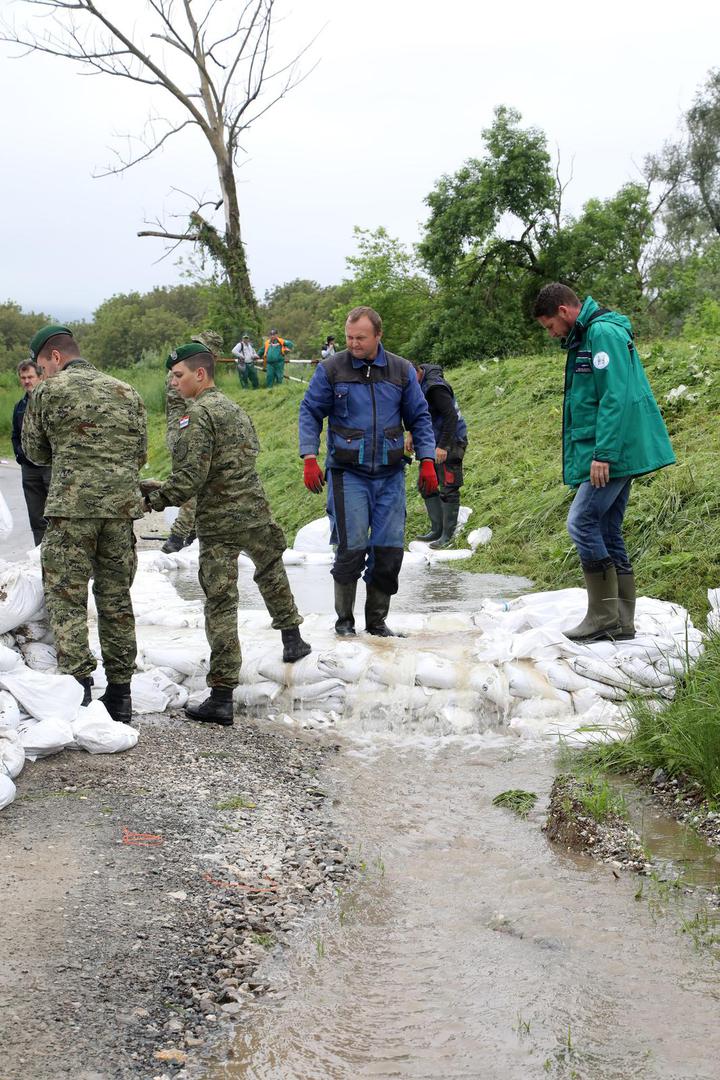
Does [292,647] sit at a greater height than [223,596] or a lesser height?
lesser

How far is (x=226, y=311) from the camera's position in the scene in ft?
97.5

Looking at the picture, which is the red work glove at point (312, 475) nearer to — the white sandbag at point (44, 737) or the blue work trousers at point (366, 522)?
the blue work trousers at point (366, 522)

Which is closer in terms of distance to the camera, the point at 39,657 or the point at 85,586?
the point at 85,586

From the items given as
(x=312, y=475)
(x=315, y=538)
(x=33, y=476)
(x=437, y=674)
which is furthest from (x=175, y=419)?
(x=437, y=674)

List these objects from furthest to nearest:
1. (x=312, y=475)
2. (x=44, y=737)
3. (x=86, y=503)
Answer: (x=312, y=475) < (x=86, y=503) < (x=44, y=737)

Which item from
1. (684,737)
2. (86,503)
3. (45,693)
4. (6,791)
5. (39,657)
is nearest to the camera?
(6,791)

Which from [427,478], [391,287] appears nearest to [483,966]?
[427,478]

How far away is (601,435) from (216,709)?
2.22 metres

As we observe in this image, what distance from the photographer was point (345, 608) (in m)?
6.08

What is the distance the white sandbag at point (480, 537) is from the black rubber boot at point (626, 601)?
4.11 m

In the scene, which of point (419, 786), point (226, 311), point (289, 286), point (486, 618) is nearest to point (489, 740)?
point (419, 786)

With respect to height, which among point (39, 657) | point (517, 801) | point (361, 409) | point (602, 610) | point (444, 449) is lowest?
point (517, 801)

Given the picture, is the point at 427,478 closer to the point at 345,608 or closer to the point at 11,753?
the point at 345,608

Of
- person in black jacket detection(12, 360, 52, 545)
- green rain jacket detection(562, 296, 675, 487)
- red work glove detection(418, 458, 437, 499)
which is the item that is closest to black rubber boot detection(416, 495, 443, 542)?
person in black jacket detection(12, 360, 52, 545)
